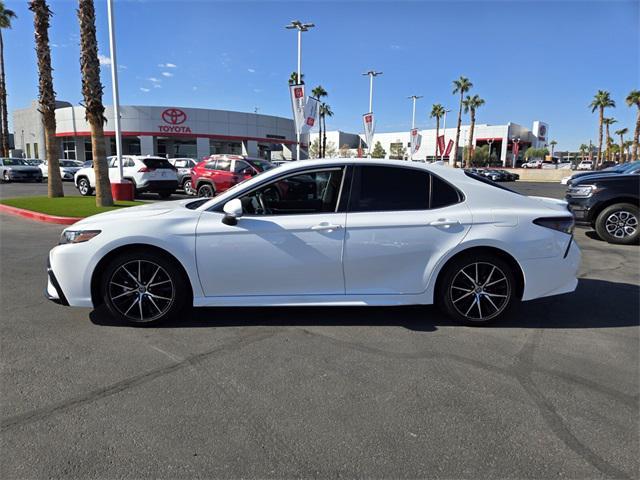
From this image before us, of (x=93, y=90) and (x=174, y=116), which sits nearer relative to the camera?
(x=93, y=90)

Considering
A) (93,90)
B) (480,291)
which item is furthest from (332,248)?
(93,90)

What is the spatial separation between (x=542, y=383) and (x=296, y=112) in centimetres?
1544

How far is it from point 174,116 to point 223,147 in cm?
792

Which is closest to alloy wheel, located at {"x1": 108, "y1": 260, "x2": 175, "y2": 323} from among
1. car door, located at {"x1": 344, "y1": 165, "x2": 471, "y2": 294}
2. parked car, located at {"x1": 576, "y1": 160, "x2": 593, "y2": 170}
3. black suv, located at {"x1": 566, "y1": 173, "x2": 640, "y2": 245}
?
car door, located at {"x1": 344, "y1": 165, "x2": 471, "y2": 294}

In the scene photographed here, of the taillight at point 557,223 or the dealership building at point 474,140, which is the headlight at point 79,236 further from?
the dealership building at point 474,140

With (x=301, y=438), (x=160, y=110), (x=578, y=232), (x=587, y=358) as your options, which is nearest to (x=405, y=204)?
(x=587, y=358)

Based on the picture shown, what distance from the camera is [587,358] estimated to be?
349 centimetres

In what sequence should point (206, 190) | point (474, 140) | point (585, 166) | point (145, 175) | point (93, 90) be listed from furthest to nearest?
point (474, 140)
point (585, 166)
point (206, 190)
point (145, 175)
point (93, 90)

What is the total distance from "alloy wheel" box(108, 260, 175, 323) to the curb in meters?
7.06

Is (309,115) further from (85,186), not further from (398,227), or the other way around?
(398,227)

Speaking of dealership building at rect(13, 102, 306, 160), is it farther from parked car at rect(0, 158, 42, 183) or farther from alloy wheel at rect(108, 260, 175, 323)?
alloy wheel at rect(108, 260, 175, 323)

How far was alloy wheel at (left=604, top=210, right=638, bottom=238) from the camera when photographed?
8422mm

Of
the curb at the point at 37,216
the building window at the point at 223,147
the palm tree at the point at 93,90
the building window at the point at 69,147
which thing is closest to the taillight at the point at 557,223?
the curb at the point at 37,216

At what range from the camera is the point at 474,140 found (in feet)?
282
